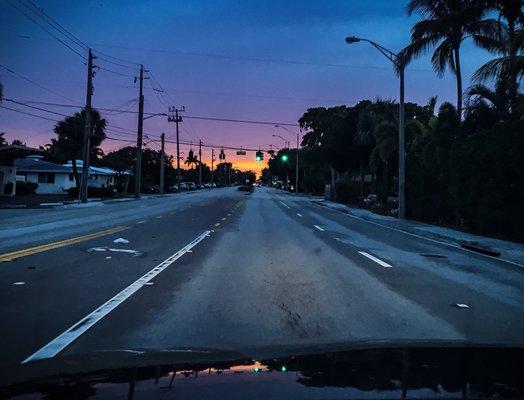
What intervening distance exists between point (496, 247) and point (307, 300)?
11118 millimetres

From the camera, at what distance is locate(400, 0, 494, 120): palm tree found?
28.0 m

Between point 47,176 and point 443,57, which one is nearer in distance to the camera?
point 443,57

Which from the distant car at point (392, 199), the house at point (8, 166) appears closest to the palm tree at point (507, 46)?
the distant car at point (392, 199)

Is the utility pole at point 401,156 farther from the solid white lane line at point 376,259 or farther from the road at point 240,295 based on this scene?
the solid white lane line at point 376,259

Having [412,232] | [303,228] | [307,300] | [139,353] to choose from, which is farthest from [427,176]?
[139,353]

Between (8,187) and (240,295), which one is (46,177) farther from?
(240,295)

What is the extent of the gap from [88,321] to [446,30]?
87.5 ft

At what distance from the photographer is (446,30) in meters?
29.3

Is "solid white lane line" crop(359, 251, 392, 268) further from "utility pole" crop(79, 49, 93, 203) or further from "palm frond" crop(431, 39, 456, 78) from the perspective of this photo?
"utility pole" crop(79, 49, 93, 203)

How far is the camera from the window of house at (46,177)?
74.5 m

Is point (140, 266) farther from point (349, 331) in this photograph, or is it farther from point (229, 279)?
point (349, 331)

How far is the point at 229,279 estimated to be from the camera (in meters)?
10.9

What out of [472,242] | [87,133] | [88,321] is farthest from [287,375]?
[87,133]

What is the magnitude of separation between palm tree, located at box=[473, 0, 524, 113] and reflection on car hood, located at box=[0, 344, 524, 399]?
1701 cm
